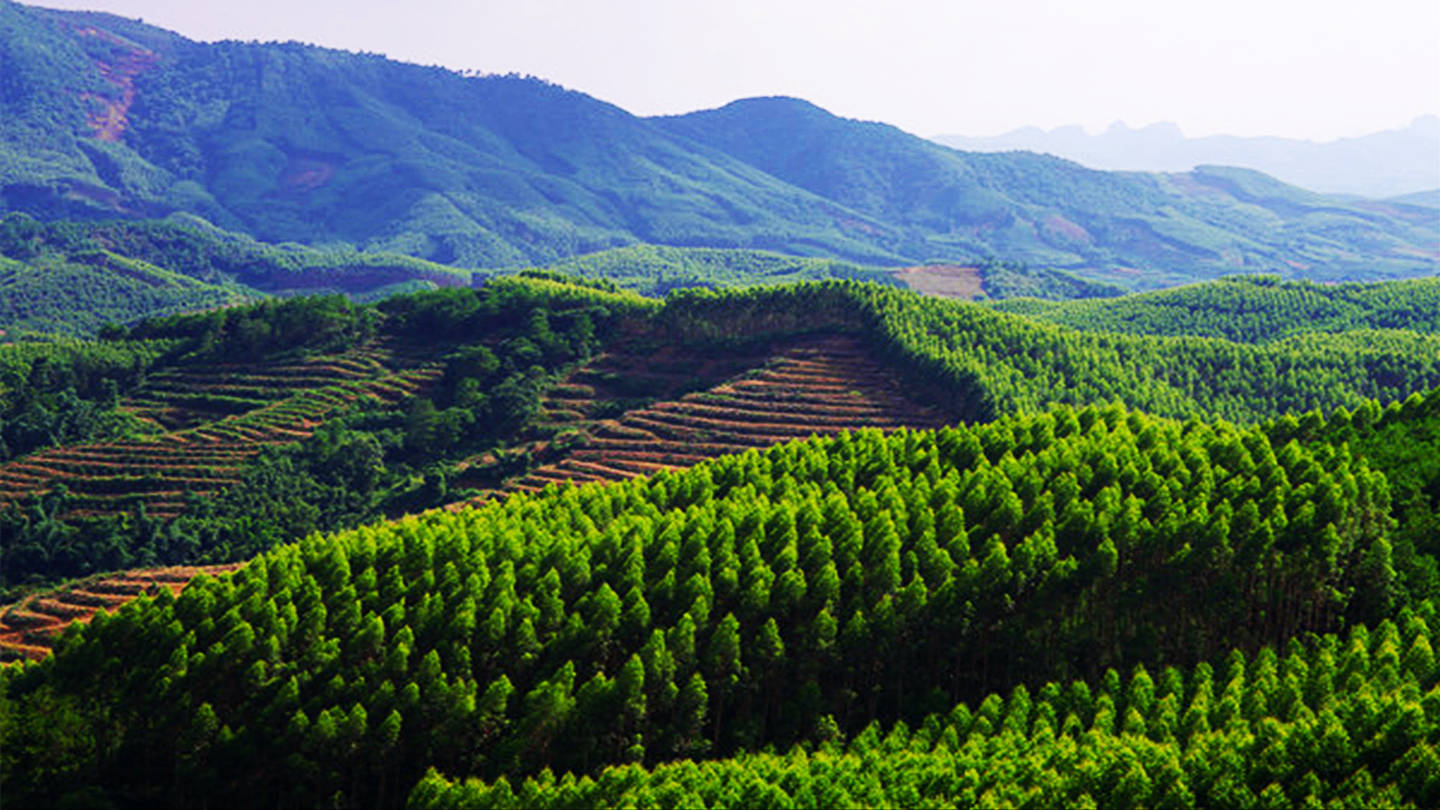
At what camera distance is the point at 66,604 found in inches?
3113

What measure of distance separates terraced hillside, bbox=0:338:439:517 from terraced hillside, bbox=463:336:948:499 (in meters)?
22.2

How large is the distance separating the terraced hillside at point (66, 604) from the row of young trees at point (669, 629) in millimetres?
20054

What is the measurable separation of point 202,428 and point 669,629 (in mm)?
75747

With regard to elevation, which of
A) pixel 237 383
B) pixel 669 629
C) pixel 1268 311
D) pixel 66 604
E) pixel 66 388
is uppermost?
pixel 1268 311

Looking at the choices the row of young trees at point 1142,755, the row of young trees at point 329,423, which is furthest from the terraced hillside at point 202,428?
the row of young trees at point 1142,755

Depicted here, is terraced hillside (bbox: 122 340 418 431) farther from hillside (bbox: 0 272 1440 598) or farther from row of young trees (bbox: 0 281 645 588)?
row of young trees (bbox: 0 281 645 588)

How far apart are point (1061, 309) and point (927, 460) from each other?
134853 mm

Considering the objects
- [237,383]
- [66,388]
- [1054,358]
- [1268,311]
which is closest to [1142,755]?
[1054,358]

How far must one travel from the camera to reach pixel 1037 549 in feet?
184

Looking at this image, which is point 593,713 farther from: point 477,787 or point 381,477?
point 381,477

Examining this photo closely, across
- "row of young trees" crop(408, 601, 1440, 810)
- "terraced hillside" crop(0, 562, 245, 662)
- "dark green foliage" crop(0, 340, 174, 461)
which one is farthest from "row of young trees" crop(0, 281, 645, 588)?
"row of young trees" crop(408, 601, 1440, 810)

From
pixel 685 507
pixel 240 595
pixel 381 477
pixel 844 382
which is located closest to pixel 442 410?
pixel 381 477

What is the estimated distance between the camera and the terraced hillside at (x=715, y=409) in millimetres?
103688

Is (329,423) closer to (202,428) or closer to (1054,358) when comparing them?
(202,428)
